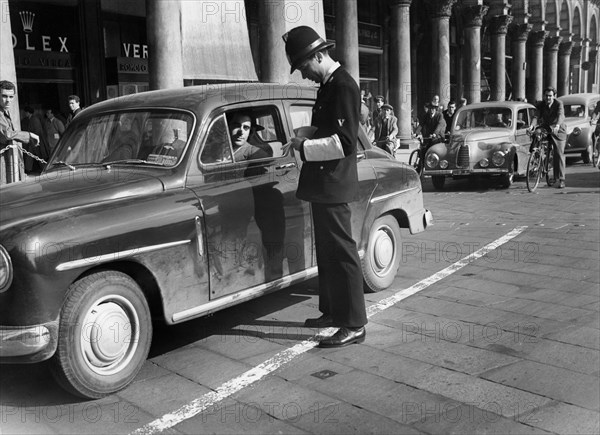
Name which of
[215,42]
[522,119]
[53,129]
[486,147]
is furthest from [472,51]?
[53,129]

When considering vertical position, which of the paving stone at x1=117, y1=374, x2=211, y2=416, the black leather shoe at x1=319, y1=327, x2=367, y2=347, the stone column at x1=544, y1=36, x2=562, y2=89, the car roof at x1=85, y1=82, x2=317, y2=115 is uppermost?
the stone column at x1=544, y1=36, x2=562, y2=89

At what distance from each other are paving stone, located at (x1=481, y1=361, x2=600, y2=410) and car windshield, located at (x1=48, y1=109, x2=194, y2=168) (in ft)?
7.81

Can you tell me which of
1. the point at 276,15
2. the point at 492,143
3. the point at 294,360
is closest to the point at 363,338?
the point at 294,360

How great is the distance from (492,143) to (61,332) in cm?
1060

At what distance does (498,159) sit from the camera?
40.5ft

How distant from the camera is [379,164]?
18.5ft

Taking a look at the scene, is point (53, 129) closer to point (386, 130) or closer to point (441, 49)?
point (386, 130)

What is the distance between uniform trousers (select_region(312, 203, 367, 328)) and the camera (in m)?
4.37

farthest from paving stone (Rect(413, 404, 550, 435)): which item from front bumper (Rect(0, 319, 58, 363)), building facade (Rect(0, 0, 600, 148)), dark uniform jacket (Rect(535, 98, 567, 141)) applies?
dark uniform jacket (Rect(535, 98, 567, 141))

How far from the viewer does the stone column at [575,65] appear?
162 feet

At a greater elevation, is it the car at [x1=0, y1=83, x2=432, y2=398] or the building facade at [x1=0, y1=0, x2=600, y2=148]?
the building facade at [x1=0, y1=0, x2=600, y2=148]

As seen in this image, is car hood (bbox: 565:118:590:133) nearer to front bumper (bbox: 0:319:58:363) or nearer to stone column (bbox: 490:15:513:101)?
stone column (bbox: 490:15:513:101)

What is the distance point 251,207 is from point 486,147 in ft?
30.1

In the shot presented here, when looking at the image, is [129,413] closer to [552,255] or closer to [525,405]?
[525,405]
